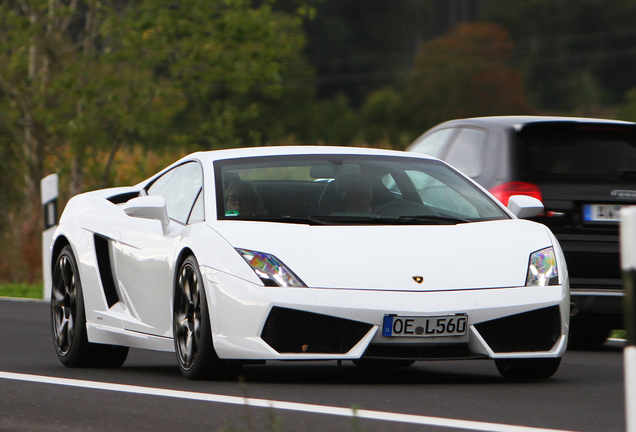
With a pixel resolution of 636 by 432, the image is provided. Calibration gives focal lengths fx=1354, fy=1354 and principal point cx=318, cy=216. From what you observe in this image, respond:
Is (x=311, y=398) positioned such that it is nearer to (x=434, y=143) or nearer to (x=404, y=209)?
(x=404, y=209)

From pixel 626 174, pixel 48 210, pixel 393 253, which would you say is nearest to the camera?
pixel 393 253

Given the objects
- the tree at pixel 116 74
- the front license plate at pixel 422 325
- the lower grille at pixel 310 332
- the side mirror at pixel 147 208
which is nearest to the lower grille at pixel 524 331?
the front license plate at pixel 422 325

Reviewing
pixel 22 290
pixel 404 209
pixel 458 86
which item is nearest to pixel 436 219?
pixel 404 209

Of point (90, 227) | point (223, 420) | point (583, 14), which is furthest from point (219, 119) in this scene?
point (583, 14)

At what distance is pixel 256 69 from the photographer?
65.0ft

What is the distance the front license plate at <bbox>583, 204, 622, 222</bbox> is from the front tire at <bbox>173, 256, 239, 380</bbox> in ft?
11.7

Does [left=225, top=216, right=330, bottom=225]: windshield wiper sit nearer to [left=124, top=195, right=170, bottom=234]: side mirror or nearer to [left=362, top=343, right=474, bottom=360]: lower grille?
[left=124, top=195, right=170, bottom=234]: side mirror

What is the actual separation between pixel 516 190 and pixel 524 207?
1972mm

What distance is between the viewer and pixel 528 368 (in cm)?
720

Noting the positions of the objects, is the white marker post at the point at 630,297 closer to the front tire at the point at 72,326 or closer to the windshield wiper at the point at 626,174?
the front tire at the point at 72,326

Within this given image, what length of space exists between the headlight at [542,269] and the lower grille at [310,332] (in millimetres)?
943

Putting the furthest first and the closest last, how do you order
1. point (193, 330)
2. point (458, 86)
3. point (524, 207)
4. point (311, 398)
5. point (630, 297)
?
point (458, 86)
point (524, 207)
point (193, 330)
point (311, 398)
point (630, 297)

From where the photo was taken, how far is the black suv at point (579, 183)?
31.0 ft

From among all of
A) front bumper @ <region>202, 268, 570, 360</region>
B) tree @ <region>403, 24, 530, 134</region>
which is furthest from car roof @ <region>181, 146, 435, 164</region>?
tree @ <region>403, 24, 530, 134</region>
